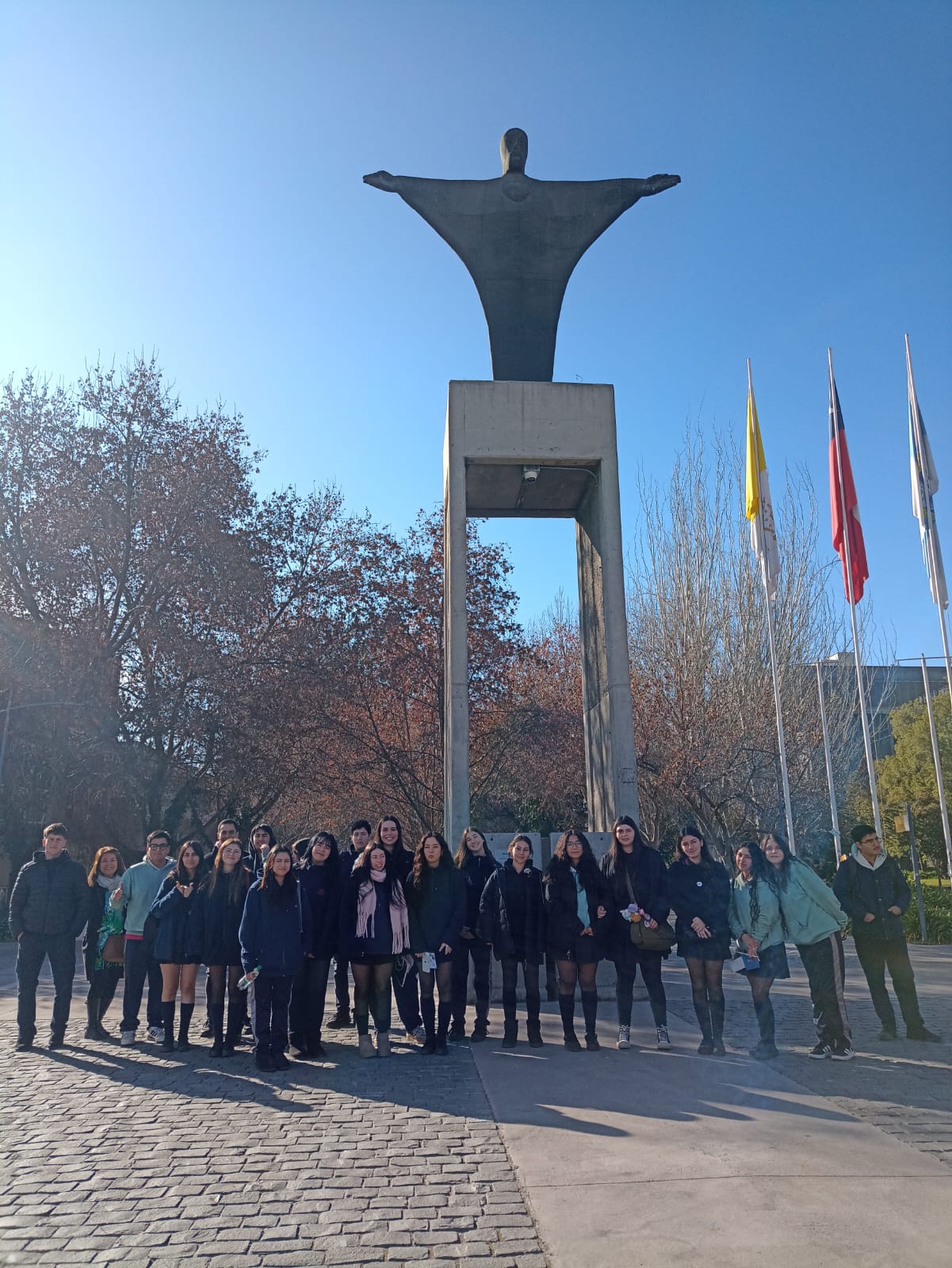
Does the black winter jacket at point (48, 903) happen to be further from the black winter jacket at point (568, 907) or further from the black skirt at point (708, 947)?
the black skirt at point (708, 947)

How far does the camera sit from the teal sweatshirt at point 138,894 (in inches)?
316

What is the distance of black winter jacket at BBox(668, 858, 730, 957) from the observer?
719 cm

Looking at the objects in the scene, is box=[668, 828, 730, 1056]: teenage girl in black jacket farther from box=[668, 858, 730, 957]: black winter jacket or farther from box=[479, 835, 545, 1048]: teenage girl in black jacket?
box=[479, 835, 545, 1048]: teenage girl in black jacket

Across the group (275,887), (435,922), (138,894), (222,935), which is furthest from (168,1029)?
(435,922)

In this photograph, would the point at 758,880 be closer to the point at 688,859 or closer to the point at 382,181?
the point at 688,859

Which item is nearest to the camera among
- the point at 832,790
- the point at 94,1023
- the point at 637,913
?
the point at 637,913

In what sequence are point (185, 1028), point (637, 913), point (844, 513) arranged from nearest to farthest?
1. point (637, 913)
2. point (185, 1028)
3. point (844, 513)

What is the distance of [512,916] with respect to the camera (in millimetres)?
7566

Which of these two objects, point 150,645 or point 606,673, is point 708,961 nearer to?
point 606,673

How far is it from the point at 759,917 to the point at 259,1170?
13.6 ft

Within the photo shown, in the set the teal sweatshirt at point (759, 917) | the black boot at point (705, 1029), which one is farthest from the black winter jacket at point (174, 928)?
the teal sweatshirt at point (759, 917)

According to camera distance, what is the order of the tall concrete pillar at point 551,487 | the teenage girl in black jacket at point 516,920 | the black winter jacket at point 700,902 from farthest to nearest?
the tall concrete pillar at point 551,487, the teenage girl in black jacket at point 516,920, the black winter jacket at point 700,902

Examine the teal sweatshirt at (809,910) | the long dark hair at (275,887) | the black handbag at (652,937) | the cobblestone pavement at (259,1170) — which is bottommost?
the cobblestone pavement at (259,1170)

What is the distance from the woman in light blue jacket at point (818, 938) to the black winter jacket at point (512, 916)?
1.90 m
